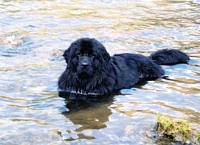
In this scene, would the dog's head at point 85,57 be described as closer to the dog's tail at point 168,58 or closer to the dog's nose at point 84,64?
the dog's nose at point 84,64

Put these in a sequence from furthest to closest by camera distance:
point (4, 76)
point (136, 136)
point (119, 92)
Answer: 1. point (4, 76)
2. point (119, 92)
3. point (136, 136)

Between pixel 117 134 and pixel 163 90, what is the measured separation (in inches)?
97.2

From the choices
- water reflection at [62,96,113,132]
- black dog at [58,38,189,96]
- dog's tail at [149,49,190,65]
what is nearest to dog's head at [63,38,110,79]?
black dog at [58,38,189,96]

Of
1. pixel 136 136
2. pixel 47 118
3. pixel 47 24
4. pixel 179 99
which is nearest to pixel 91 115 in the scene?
pixel 47 118

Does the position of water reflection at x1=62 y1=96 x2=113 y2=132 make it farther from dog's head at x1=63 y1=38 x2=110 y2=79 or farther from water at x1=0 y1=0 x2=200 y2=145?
dog's head at x1=63 y1=38 x2=110 y2=79

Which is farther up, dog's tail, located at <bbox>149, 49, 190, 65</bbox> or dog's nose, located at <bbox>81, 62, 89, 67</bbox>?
dog's nose, located at <bbox>81, 62, 89, 67</bbox>

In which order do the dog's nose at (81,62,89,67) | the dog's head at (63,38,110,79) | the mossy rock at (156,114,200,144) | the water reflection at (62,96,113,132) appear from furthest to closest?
the dog's head at (63,38,110,79) < the dog's nose at (81,62,89,67) < the water reflection at (62,96,113,132) < the mossy rock at (156,114,200,144)

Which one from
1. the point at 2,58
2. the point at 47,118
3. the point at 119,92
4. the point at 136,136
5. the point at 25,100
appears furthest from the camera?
the point at 2,58

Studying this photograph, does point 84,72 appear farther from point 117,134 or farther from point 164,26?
point 164,26

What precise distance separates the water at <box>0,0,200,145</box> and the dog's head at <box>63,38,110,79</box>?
598mm

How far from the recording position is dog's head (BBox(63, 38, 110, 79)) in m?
8.44

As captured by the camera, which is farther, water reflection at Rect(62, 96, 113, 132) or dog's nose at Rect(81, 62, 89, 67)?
dog's nose at Rect(81, 62, 89, 67)

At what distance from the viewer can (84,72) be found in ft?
27.8

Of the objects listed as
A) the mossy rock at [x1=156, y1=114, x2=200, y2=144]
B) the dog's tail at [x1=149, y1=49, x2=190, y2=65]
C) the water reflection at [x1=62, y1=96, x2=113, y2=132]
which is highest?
the dog's tail at [x1=149, y1=49, x2=190, y2=65]
